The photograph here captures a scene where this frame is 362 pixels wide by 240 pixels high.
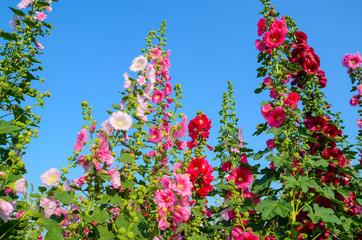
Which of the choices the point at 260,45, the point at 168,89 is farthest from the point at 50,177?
the point at 260,45

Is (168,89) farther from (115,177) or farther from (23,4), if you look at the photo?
(23,4)

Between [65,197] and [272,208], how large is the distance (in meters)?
→ 1.55

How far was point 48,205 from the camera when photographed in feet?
7.66

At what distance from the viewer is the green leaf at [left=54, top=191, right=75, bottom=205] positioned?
2.08 m

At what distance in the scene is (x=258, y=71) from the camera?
3.27m

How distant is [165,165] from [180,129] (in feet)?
1.15

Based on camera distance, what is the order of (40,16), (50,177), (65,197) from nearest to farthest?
(65,197) < (50,177) < (40,16)

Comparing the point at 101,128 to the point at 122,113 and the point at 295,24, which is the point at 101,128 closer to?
the point at 122,113

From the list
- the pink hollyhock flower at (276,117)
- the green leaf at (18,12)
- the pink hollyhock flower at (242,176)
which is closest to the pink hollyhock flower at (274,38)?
the pink hollyhock flower at (276,117)

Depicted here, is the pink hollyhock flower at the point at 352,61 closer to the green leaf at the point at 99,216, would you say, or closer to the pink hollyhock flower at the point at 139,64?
the pink hollyhock flower at the point at 139,64

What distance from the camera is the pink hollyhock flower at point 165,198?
87.7 inches

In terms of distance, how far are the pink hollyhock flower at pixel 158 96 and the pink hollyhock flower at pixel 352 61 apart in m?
3.27

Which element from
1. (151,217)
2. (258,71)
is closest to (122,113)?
(151,217)

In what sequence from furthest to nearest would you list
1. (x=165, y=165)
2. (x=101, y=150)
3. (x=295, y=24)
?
(x=295, y=24), (x=165, y=165), (x=101, y=150)
